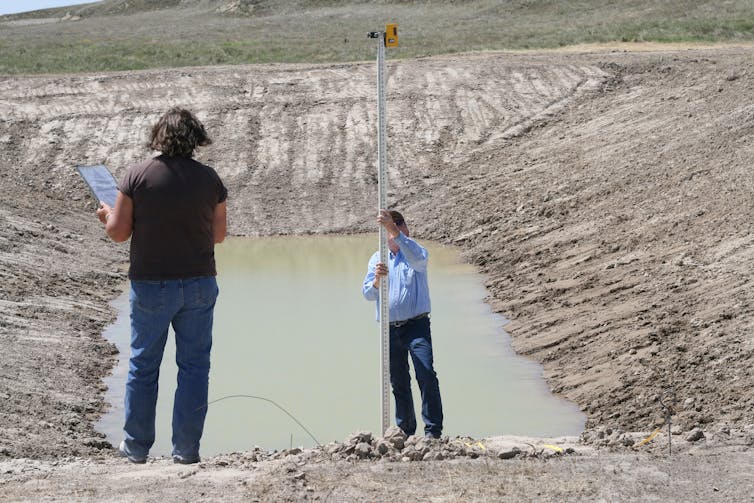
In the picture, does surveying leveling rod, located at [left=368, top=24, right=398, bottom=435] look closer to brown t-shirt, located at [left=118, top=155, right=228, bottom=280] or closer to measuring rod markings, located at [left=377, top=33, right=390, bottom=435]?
measuring rod markings, located at [left=377, top=33, right=390, bottom=435]

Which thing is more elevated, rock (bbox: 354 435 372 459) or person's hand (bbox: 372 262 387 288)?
person's hand (bbox: 372 262 387 288)

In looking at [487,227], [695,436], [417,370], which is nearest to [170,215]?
[417,370]

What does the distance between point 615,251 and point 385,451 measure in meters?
9.75

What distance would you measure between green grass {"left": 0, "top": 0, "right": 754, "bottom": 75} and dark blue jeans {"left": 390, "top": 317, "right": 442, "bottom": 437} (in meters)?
29.4

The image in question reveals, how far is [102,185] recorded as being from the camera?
289 inches

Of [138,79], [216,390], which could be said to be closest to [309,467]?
[216,390]

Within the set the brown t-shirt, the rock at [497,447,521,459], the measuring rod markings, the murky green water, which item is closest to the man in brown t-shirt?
the brown t-shirt

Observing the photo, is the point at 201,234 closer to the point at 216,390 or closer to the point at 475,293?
the point at 216,390

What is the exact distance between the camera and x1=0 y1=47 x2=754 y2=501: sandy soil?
21.9ft

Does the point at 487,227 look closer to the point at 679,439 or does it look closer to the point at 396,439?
the point at 679,439

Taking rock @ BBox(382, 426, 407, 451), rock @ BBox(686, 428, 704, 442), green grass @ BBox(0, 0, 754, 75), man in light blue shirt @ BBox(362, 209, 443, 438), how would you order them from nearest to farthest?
1. rock @ BBox(382, 426, 407, 451)
2. rock @ BBox(686, 428, 704, 442)
3. man in light blue shirt @ BBox(362, 209, 443, 438)
4. green grass @ BBox(0, 0, 754, 75)

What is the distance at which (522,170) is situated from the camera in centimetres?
2347

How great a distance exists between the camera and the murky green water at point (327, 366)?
36.4 feet

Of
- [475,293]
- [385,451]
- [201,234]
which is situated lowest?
[475,293]
